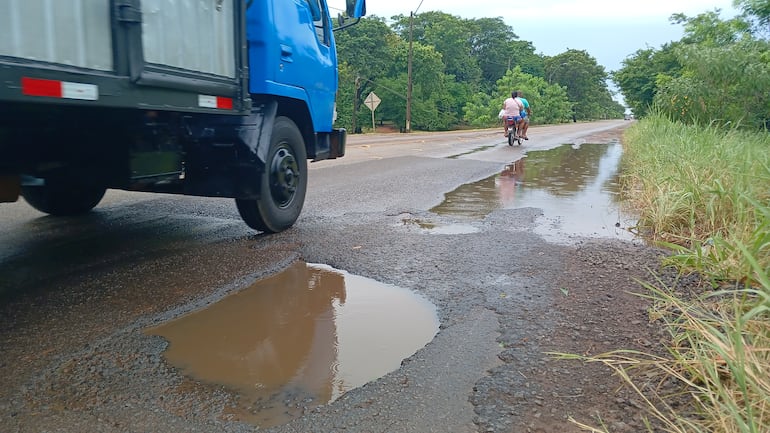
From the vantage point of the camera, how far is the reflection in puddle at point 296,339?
2494 mm

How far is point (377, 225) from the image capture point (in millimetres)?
5781

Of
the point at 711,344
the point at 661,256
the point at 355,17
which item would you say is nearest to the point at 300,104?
the point at 355,17

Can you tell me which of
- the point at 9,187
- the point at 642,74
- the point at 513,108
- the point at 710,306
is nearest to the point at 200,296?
the point at 9,187

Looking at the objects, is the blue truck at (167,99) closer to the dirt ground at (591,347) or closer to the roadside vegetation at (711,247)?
the dirt ground at (591,347)

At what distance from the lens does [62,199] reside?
5.75m

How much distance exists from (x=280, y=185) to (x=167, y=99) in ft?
6.39

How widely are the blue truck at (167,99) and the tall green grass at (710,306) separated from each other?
2.72m

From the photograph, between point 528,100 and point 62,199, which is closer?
point 62,199

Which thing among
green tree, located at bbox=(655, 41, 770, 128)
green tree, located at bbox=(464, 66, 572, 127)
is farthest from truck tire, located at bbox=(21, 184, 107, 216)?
green tree, located at bbox=(464, 66, 572, 127)

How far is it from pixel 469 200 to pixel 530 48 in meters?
92.3

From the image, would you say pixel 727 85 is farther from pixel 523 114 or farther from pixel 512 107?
pixel 523 114

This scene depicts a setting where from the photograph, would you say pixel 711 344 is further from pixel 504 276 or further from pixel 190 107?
pixel 190 107

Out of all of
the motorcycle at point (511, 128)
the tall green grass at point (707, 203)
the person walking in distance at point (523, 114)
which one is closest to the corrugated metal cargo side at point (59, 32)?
the tall green grass at point (707, 203)

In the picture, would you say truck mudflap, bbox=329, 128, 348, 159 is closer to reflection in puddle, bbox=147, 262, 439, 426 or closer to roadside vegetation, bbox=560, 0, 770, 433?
reflection in puddle, bbox=147, 262, 439, 426
